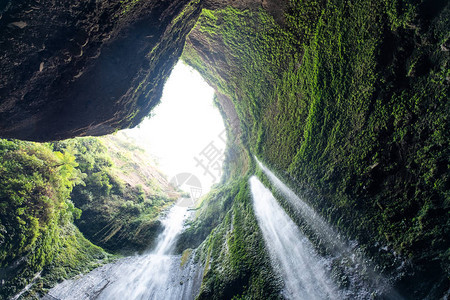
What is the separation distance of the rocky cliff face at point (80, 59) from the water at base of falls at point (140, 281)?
5476mm

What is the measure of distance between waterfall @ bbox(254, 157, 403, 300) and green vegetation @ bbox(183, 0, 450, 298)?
0.21 m

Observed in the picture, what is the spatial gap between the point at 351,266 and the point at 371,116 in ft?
8.61

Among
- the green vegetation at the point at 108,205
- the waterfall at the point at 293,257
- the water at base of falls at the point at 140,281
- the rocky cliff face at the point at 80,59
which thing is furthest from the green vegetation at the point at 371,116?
the green vegetation at the point at 108,205

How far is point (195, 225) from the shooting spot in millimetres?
11992

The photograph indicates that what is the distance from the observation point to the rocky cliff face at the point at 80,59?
3.39m

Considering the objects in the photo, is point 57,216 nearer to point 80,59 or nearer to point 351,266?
point 80,59

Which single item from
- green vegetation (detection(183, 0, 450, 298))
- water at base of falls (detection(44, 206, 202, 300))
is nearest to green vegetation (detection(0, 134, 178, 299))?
water at base of falls (detection(44, 206, 202, 300))

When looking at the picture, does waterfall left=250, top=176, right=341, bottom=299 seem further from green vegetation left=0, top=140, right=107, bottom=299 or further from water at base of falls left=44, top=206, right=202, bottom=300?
green vegetation left=0, top=140, right=107, bottom=299

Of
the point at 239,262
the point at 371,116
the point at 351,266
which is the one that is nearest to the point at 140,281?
the point at 239,262

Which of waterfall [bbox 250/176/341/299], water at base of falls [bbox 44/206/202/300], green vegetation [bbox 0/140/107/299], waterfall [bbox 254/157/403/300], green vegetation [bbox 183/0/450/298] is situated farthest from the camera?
water at base of falls [bbox 44/206/202/300]

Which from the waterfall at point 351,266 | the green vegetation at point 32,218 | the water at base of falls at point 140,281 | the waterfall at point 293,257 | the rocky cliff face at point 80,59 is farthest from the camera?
the water at base of falls at point 140,281

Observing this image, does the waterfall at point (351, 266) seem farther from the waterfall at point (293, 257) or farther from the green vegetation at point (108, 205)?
the green vegetation at point (108, 205)

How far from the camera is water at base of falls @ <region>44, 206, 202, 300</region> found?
693 centimetres

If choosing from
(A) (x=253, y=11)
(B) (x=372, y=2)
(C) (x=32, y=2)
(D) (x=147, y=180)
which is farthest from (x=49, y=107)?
(D) (x=147, y=180)
